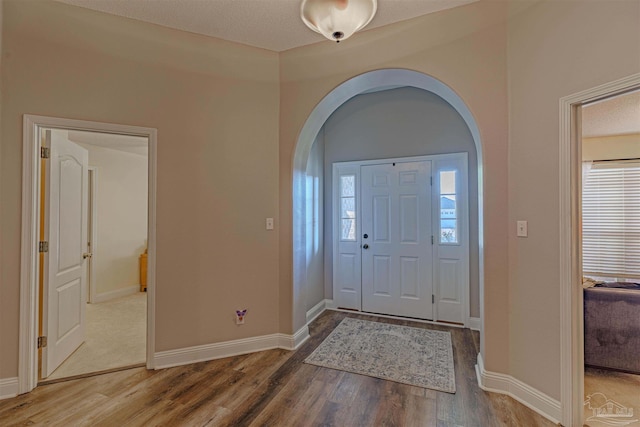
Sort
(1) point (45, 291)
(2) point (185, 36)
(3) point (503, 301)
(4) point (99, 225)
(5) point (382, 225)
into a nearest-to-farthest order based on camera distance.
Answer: (3) point (503, 301), (1) point (45, 291), (2) point (185, 36), (5) point (382, 225), (4) point (99, 225)

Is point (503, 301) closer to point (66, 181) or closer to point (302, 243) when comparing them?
point (302, 243)

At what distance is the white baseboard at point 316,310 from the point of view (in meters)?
3.63

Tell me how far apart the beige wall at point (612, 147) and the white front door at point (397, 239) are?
2586 mm

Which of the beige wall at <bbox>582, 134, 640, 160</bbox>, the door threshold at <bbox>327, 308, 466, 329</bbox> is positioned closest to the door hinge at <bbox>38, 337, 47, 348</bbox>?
the door threshold at <bbox>327, 308, 466, 329</bbox>

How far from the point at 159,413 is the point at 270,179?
199 centimetres

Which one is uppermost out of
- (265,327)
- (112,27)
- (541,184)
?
(112,27)

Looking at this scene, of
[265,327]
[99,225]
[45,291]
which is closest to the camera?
[45,291]

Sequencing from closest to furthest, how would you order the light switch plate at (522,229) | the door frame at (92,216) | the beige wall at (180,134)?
the light switch plate at (522,229), the beige wall at (180,134), the door frame at (92,216)

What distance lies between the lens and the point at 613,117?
3.32m

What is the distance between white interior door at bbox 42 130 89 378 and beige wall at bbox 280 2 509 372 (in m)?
2.55

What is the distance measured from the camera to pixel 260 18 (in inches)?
91.4

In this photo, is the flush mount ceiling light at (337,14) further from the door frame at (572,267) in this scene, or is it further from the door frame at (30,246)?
the door frame at (30,246)

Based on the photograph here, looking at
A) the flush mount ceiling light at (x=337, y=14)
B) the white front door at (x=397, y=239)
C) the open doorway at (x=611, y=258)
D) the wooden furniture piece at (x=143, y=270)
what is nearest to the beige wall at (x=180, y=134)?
the flush mount ceiling light at (x=337, y=14)

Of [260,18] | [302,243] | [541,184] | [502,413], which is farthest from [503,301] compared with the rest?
[260,18]
